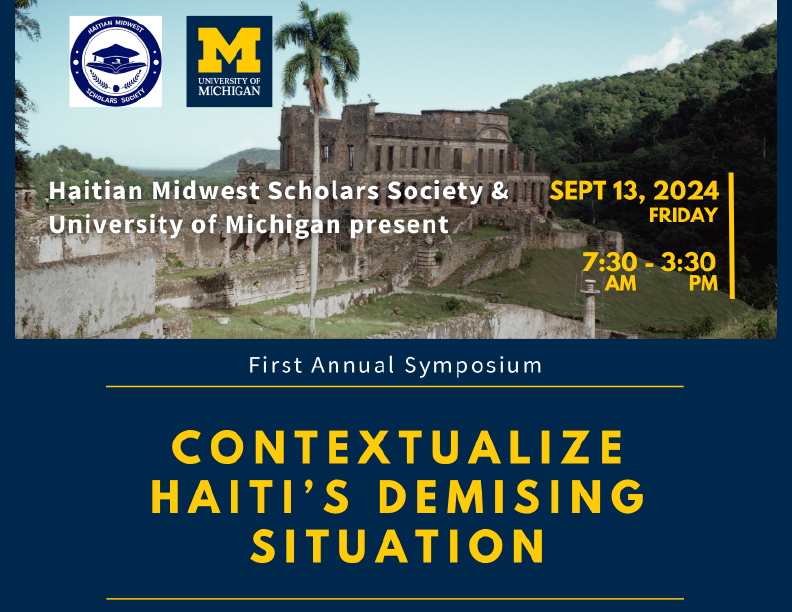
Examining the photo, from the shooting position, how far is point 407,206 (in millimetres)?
42812

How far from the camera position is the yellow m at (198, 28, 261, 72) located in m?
12.5

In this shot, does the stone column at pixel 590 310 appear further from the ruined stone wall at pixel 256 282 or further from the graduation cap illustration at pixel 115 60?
the graduation cap illustration at pixel 115 60

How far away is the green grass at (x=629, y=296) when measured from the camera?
27172mm

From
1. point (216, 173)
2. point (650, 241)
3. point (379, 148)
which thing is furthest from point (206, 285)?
point (650, 241)

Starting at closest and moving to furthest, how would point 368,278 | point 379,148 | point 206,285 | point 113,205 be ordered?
point 206,285, point 113,205, point 368,278, point 379,148

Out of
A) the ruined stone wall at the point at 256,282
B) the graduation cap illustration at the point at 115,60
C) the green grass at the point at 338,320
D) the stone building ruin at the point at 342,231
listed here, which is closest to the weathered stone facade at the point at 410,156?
the stone building ruin at the point at 342,231

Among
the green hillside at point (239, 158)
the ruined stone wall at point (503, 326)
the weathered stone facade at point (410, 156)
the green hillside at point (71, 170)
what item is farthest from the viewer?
the weathered stone facade at point (410, 156)

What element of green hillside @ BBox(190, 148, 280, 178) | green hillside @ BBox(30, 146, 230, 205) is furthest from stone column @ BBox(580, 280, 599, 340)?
green hillside @ BBox(190, 148, 280, 178)

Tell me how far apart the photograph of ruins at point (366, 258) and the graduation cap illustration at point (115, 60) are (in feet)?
7.58

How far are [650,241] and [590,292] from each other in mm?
26905

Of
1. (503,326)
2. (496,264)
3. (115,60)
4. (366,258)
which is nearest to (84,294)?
(115,60)

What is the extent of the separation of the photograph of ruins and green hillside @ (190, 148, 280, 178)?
15cm

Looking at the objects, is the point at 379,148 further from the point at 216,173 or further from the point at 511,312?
the point at 511,312

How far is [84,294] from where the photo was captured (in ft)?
41.5
